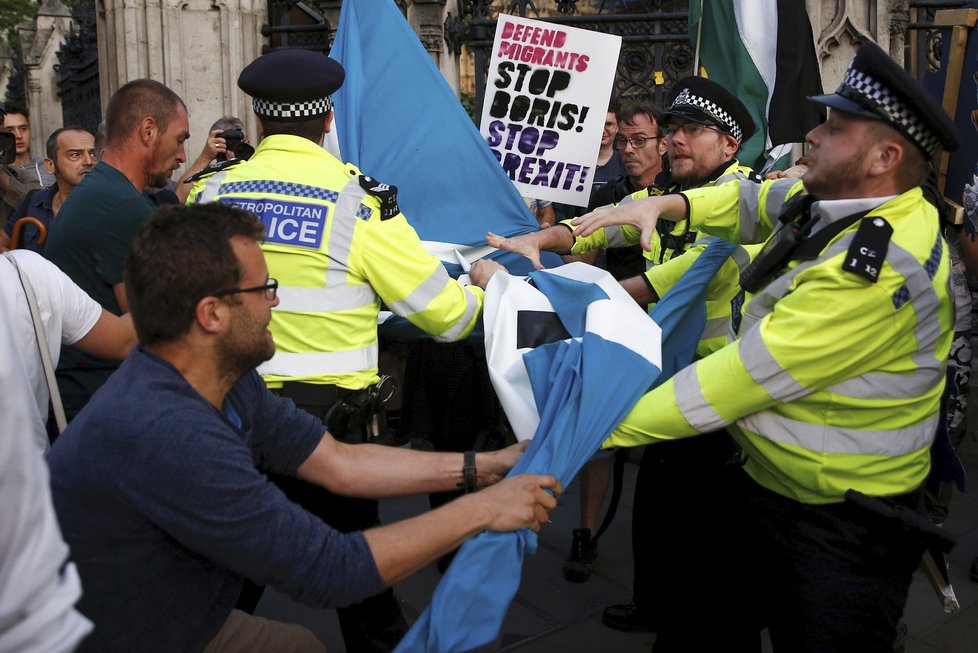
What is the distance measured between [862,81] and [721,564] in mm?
1586

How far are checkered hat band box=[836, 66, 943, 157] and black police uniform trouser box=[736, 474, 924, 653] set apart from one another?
→ 3.07ft

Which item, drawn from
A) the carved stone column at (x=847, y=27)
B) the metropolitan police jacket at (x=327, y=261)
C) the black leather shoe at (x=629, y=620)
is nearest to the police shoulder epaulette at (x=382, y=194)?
the metropolitan police jacket at (x=327, y=261)

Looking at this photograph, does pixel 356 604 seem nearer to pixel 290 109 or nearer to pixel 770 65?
pixel 290 109

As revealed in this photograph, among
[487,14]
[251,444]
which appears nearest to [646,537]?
[251,444]

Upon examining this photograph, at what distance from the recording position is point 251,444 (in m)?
2.44

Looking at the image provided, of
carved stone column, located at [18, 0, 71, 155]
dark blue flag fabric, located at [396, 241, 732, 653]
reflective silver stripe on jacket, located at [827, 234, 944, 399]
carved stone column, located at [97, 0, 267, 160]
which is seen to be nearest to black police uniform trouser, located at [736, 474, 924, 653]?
reflective silver stripe on jacket, located at [827, 234, 944, 399]

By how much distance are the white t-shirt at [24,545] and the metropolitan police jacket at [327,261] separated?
66.3 inches

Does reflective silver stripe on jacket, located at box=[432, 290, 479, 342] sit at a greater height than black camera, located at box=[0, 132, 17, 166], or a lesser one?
lesser

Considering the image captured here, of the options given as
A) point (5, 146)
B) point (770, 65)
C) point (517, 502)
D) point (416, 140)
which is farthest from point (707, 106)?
point (5, 146)

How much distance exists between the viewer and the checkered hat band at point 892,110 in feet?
7.60

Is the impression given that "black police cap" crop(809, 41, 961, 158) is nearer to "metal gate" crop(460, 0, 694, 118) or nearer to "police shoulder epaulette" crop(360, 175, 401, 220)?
"police shoulder epaulette" crop(360, 175, 401, 220)

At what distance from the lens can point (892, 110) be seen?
2.32 metres

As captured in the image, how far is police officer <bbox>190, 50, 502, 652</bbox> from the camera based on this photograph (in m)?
2.99

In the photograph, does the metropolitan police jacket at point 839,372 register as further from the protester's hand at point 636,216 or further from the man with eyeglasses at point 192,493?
the man with eyeglasses at point 192,493
